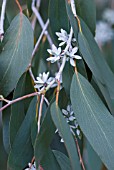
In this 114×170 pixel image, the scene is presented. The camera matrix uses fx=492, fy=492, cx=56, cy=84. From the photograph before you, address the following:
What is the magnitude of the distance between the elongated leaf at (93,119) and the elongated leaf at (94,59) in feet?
0.11

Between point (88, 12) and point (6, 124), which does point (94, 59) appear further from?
point (6, 124)

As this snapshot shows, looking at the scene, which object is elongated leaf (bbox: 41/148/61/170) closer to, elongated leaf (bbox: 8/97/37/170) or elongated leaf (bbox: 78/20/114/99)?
elongated leaf (bbox: 8/97/37/170)

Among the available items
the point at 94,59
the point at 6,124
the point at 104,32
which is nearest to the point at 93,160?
the point at 6,124

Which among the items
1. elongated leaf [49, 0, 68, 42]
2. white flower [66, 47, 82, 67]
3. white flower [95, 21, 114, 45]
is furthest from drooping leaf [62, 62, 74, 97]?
white flower [95, 21, 114, 45]

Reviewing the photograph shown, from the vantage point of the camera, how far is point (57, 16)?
1.09m

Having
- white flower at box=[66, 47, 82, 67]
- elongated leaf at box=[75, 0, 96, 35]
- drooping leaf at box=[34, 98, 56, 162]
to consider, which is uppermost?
elongated leaf at box=[75, 0, 96, 35]

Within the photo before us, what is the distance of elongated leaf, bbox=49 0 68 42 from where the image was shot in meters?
1.09

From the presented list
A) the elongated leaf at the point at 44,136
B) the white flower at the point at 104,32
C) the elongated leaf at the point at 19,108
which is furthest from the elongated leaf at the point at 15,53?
the white flower at the point at 104,32

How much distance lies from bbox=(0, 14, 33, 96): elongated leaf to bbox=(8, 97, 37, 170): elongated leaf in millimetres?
82

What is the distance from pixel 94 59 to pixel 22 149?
233mm

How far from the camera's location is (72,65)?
954mm

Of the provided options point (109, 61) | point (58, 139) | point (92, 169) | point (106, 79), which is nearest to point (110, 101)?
point (106, 79)

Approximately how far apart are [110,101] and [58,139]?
19 cm

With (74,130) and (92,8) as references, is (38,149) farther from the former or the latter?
(92,8)
